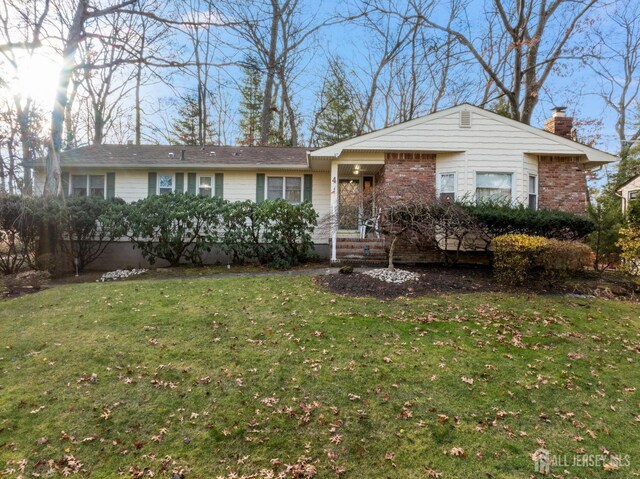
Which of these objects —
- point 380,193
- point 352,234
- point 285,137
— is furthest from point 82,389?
point 285,137

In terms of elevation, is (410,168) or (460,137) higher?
(460,137)

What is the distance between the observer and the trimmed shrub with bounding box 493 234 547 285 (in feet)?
25.3

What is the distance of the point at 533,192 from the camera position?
11359mm

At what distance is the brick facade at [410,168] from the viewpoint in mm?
11383

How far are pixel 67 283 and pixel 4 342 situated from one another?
15.6ft

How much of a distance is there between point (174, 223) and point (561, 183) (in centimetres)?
1239

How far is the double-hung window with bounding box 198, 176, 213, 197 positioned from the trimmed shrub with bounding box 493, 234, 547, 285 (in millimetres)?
9889

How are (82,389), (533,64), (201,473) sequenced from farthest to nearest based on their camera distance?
(533,64)
(82,389)
(201,473)

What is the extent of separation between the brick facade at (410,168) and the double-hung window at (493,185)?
1.40 metres

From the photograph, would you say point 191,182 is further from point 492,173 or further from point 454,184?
point 492,173

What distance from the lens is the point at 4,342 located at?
499 cm

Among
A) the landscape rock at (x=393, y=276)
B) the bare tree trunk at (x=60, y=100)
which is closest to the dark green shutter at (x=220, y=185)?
the bare tree trunk at (x=60, y=100)

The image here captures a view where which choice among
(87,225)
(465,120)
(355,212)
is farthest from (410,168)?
(87,225)

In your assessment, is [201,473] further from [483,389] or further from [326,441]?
[483,389]
